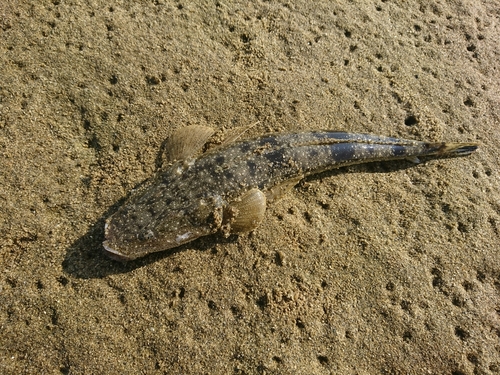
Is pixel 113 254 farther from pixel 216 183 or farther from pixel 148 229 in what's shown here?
pixel 216 183

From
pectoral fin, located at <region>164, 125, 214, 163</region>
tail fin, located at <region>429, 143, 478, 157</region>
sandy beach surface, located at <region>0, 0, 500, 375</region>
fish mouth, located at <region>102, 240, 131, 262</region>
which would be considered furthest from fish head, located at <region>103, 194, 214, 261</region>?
tail fin, located at <region>429, 143, 478, 157</region>

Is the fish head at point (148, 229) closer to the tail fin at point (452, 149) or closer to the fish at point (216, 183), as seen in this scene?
the fish at point (216, 183)

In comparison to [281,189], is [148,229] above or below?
below

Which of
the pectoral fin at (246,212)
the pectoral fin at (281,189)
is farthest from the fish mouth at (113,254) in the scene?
the pectoral fin at (281,189)

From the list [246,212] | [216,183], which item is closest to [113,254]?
[216,183]

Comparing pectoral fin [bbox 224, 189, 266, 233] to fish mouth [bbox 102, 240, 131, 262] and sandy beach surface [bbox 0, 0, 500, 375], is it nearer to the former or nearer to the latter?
sandy beach surface [bbox 0, 0, 500, 375]
